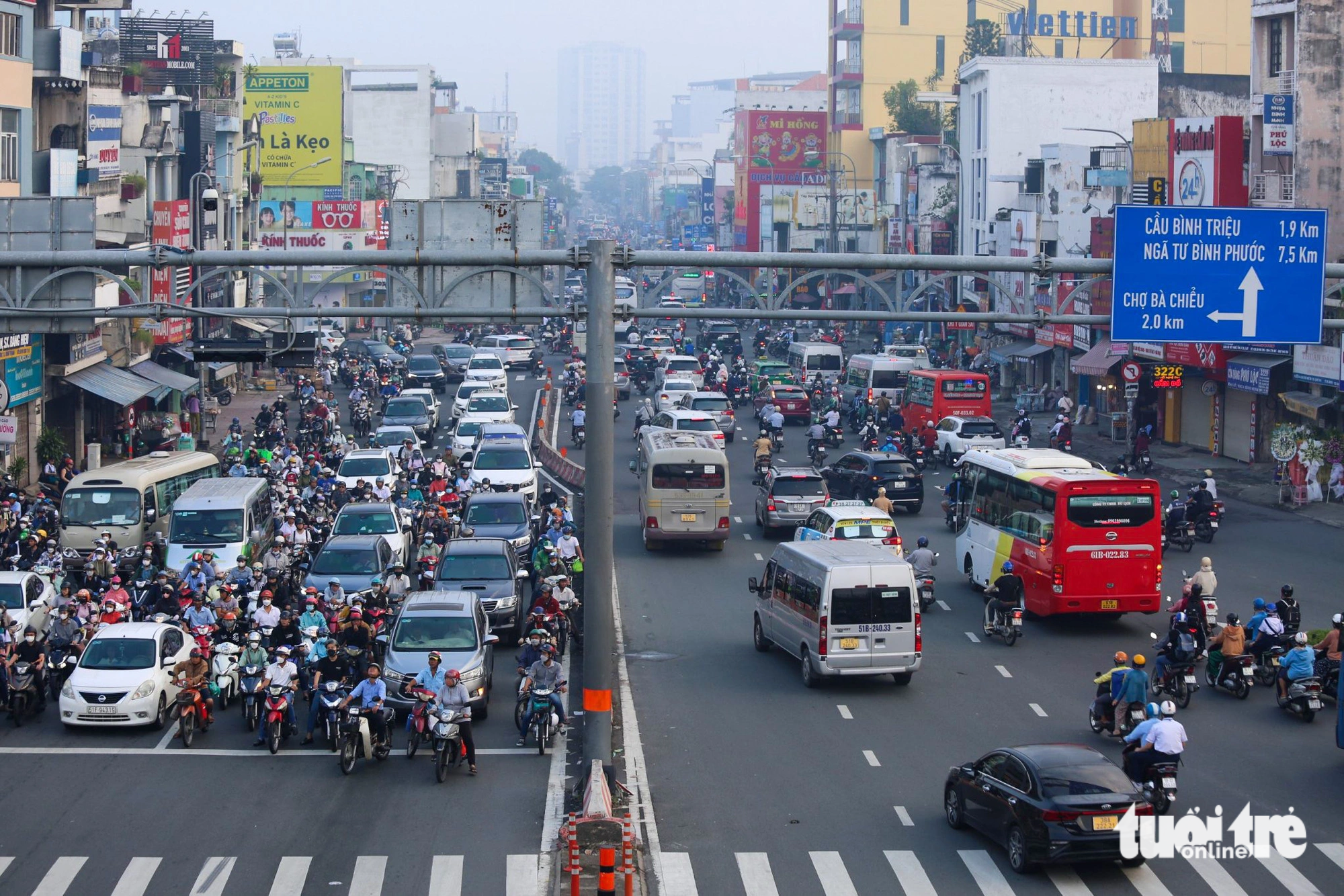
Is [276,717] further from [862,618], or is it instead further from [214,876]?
[862,618]

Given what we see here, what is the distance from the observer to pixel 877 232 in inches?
4289

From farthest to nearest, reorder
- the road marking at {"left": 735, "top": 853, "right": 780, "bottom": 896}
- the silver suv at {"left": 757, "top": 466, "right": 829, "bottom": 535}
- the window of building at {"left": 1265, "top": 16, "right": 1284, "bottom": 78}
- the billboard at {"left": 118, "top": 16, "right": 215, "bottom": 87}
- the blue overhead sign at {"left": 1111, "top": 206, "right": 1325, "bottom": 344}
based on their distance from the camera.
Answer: the billboard at {"left": 118, "top": 16, "right": 215, "bottom": 87} < the window of building at {"left": 1265, "top": 16, "right": 1284, "bottom": 78} < the silver suv at {"left": 757, "top": 466, "right": 829, "bottom": 535} < the blue overhead sign at {"left": 1111, "top": 206, "right": 1325, "bottom": 344} < the road marking at {"left": 735, "top": 853, "right": 780, "bottom": 896}

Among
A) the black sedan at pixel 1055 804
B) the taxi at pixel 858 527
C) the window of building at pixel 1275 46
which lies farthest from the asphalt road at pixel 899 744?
the window of building at pixel 1275 46

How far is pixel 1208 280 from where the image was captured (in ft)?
64.8

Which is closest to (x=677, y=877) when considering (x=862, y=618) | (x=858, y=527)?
(x=862, y=618)

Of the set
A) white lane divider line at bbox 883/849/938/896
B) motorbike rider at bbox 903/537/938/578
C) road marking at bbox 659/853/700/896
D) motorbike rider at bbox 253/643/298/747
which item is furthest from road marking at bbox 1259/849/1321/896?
motorbike rider at bbox 903/537/938/578

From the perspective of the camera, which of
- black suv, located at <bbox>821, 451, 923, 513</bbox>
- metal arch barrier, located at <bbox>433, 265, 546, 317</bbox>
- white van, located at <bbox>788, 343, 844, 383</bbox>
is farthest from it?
white van, located at <bbox>788, 343, 844, 383</bbox>

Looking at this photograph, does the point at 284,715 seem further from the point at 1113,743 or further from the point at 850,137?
the point at 850,137

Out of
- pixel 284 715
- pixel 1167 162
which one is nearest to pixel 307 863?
pixel 284 715

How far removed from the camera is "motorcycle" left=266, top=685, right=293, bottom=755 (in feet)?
67.2

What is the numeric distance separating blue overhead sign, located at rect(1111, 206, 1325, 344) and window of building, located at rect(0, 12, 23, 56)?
33062 mm

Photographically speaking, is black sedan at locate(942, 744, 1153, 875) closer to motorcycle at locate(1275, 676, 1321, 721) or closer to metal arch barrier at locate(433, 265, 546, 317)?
motorcycle at locate(1275, 676, 1321, 721)

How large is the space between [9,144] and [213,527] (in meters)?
18.3

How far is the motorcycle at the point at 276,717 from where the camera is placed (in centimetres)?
2047
